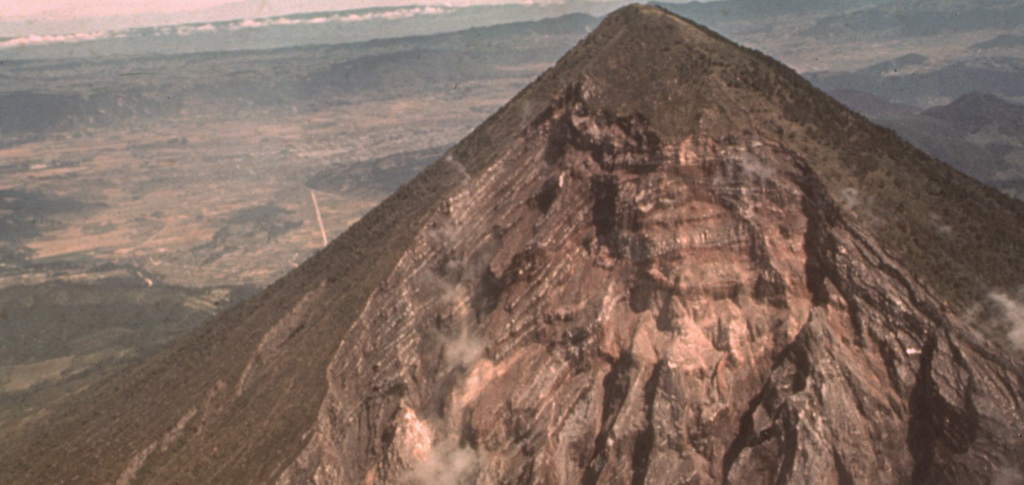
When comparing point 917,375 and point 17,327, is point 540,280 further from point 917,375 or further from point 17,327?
point 17,327

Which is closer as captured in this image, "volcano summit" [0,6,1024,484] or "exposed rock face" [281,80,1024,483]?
"exposed rock face" [281,80,1024,483]

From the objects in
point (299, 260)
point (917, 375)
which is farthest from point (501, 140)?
point (299, 260)

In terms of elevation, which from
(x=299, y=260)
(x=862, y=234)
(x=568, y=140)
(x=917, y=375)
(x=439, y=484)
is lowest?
(x=299, y=260)

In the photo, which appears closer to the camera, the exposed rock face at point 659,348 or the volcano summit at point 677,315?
the exposed rock face at point 659,348

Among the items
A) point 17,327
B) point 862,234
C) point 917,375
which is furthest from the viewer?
point 17,327

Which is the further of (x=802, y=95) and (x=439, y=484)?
(x=802, y=95)
